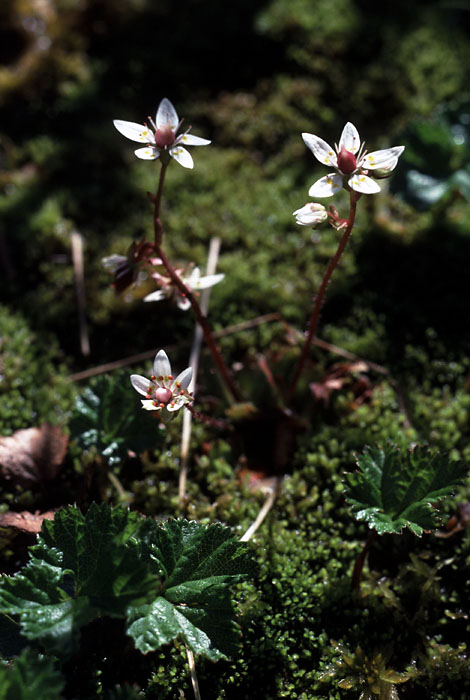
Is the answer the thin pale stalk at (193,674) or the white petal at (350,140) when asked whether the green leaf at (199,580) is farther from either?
the white petal at (350,140)

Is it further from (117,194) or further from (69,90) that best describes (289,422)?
(69,90)

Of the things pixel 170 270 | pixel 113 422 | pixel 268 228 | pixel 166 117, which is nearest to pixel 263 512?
pixel 113 422

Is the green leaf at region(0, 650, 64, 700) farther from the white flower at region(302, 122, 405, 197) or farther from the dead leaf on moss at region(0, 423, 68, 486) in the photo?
the white flower at region(302, 122, 405, 197)

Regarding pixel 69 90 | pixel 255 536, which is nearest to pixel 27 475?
pixel 255 536

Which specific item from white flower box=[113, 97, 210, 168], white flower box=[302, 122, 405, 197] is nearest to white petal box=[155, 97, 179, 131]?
white flower box=[113, 97, 210, 168]

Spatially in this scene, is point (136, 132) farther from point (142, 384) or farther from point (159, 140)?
point (142, 384)

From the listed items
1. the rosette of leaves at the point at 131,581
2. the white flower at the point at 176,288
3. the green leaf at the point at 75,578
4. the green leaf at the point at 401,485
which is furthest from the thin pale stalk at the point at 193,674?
the white flower at the point at 176,288
